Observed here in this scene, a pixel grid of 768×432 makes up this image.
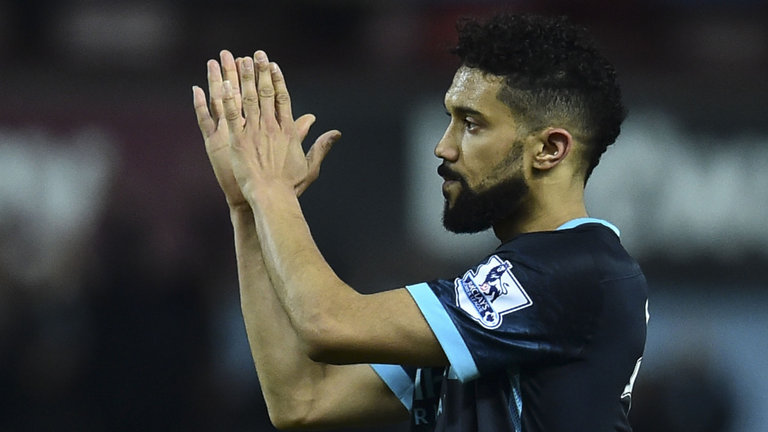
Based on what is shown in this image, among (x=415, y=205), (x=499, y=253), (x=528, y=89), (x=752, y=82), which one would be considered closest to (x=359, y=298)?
(x=499, y=253)

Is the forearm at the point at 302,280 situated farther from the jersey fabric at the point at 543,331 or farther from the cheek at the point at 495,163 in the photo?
the cheek at the point at 495,163

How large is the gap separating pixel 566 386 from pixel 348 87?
9.43 feet

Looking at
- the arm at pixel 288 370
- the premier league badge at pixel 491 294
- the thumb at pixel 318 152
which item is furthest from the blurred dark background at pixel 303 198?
the premier league badge at pixel 491 294

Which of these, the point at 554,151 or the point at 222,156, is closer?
the point at 554,151

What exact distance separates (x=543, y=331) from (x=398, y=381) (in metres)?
0.56

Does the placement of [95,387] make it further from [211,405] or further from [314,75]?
[314,75]

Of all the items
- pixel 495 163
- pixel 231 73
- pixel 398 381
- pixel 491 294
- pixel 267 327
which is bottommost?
pixel 398 381

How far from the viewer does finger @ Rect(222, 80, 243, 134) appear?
7.58 ft

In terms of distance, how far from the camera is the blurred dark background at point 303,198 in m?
4.66

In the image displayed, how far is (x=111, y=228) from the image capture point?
4.73 metres

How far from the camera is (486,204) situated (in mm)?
2305

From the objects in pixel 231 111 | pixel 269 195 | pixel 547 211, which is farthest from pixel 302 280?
pixel 547 211

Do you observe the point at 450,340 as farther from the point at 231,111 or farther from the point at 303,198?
the point at 303,198

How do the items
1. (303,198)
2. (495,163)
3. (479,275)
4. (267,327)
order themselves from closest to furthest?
(479,275)
(495,163)
(267,327)
(303,198)
